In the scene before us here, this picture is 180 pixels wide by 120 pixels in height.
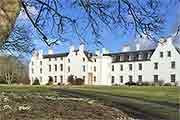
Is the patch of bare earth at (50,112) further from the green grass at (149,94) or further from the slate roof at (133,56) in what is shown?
the slate roof at (133,56)

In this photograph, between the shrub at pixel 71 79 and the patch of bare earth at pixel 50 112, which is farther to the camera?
the shrub at pixel 71 79

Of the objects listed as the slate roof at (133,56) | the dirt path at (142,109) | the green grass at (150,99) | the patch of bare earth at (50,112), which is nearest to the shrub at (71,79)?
the slate roof at (133,56)

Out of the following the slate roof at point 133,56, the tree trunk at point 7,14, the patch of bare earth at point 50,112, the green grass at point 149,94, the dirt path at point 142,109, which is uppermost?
the slate roof at point 133,56

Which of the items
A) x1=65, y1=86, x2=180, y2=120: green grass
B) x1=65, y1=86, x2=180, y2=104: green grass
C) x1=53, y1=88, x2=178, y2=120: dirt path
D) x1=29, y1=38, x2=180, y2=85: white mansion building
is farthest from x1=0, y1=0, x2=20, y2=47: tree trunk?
x1=29, y1=38, x2=180, y2=85: white mansion building

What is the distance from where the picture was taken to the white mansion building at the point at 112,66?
89188 mm

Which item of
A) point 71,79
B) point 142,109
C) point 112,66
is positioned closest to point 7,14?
point 142,109

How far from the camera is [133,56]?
98.7m

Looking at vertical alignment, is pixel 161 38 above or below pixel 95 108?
above

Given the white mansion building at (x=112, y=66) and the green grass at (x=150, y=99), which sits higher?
the white mansion building at (x=112, y=66)

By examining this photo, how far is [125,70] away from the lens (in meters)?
98.0

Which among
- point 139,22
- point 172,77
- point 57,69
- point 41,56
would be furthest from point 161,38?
point 41,56

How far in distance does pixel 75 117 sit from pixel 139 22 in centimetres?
337

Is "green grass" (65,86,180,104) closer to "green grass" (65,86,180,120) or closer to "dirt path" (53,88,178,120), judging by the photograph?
"green grass" (65,86,180,120)

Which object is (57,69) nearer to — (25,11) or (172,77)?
(172,77)
